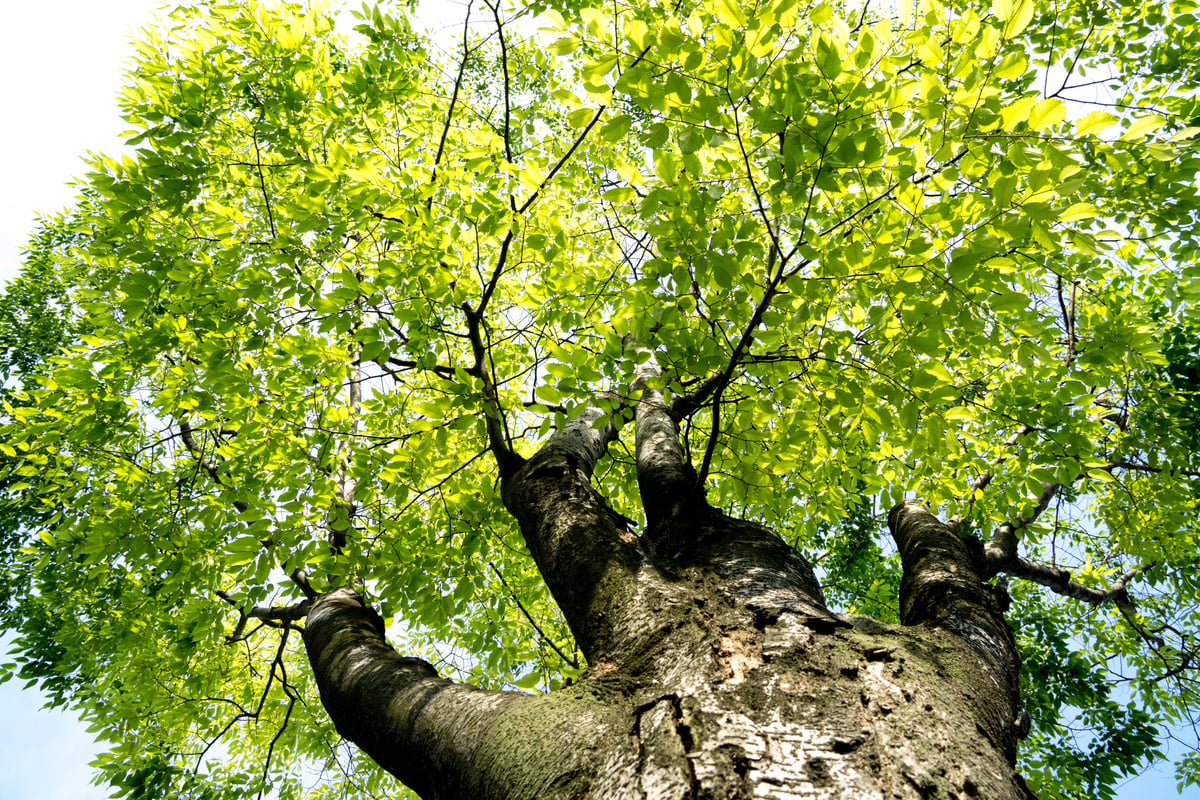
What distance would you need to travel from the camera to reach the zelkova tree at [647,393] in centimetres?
A: 173

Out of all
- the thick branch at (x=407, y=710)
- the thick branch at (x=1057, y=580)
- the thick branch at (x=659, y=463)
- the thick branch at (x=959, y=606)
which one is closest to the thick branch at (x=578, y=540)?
the thick branch at (x=659, y=463)

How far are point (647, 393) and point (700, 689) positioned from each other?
264 cm

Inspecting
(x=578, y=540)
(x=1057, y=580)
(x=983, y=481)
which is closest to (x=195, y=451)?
(x=578, y=540)

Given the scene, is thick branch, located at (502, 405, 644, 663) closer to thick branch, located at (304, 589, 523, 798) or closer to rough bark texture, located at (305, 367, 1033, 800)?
rough bark texture, located at (305, 367, 1033, 800)

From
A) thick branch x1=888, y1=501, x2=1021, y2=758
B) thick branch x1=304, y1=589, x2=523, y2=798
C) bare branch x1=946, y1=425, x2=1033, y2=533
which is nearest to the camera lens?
thick branch x1=304, y1=589, x2=523, y2=798

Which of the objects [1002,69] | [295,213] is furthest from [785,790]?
[295,213]


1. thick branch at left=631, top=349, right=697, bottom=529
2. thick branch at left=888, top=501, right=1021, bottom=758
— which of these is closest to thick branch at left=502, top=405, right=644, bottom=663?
thick branch at left=631, top=349, right=697, bottom=529

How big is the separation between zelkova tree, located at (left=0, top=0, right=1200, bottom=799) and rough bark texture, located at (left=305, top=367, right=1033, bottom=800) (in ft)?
0.05

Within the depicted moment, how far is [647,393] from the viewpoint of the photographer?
4.09 m

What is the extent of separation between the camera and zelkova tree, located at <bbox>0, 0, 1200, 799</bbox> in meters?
1.73

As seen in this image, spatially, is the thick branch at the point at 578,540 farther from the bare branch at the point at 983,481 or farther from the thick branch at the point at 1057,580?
the thick branch at the point at 1057,580

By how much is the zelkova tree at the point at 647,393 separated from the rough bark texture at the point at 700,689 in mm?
15

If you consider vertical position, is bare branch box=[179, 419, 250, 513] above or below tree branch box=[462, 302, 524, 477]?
above

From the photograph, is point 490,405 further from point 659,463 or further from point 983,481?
point 983,481
